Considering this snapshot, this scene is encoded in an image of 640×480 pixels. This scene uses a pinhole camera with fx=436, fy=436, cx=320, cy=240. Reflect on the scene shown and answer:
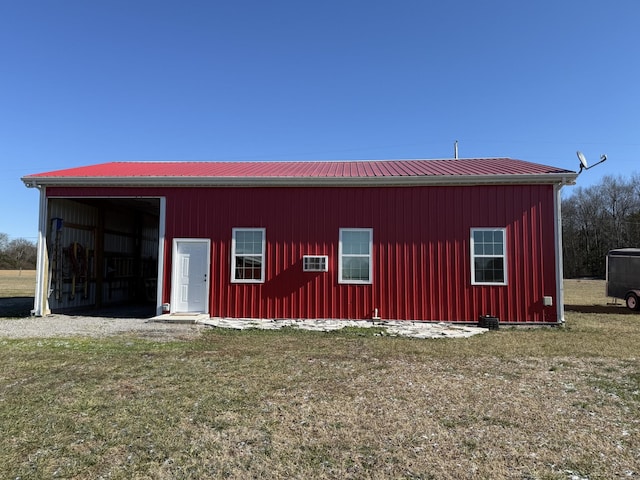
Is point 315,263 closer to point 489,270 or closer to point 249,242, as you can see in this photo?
point 249,242

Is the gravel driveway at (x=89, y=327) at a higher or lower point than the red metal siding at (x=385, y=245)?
lower

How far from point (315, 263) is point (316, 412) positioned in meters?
6.68

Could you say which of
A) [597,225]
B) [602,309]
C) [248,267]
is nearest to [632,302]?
[602,309]

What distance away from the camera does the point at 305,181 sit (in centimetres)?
1104

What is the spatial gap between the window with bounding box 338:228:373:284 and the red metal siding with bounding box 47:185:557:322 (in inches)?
6.2

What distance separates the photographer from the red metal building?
10.5m

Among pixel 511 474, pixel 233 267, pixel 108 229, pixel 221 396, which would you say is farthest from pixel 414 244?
pixel 108 229

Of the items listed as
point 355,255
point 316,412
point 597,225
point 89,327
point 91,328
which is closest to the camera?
point 316,412

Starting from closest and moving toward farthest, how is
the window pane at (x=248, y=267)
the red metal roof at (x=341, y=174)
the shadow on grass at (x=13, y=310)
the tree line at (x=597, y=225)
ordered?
the red metal roof at (x=341, y=174) < the window pane at (x=248, y=267) < the shadow on grass at (x=13, y=310) < the tree line at (x=597, y=225)

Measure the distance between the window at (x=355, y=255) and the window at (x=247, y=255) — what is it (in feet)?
6.67

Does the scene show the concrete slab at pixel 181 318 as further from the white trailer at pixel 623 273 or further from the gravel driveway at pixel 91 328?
the white trailer at pixel 623 273

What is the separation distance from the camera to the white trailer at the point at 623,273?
15.9 m

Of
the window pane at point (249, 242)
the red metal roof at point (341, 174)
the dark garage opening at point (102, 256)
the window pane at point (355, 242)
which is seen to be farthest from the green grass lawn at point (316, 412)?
the dark garage opening at point (102, 256)

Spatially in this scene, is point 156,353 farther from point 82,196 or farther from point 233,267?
point 82,196
